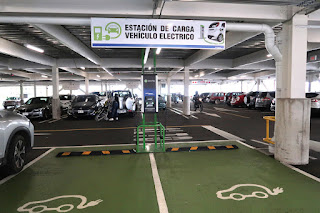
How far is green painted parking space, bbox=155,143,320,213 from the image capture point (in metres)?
3.29

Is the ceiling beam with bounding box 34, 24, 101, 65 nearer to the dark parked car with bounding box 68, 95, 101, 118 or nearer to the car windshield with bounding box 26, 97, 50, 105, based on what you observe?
the dark parked car with bounding box 68, 95, 101, 118

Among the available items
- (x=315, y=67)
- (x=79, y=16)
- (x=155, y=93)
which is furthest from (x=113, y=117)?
(x=315, y=67)

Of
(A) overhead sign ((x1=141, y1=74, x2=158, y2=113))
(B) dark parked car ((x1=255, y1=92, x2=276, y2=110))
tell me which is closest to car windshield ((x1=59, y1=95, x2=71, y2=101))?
(A) overhead sign ((x1=141, y1=74, x2=158, y2=113))

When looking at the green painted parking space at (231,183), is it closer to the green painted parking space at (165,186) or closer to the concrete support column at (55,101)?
the green painted parking space at (165,186)

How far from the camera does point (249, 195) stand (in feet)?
11.9

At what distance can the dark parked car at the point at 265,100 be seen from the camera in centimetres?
1798

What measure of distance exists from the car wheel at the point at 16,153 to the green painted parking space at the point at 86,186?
0.21 m

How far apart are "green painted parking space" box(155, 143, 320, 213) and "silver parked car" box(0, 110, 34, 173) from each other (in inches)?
119

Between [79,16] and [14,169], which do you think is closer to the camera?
[14,169]

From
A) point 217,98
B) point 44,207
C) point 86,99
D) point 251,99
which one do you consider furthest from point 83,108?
point 217,98

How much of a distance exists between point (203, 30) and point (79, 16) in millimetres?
2981

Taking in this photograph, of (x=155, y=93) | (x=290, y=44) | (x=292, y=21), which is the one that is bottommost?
(x=155, y=93)

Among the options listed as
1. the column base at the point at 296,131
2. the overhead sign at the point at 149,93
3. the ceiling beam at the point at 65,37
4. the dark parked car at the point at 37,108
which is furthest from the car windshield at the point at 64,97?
the column base at the point at 296,131

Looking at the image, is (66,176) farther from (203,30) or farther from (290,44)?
(290,44)
